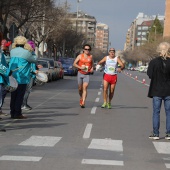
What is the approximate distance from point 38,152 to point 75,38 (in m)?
89.6

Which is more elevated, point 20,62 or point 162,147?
point 20,62

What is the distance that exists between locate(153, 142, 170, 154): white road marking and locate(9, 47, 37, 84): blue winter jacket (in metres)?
4.07

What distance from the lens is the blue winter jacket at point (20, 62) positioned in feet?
37.1

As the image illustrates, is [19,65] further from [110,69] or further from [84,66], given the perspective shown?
[110,69]

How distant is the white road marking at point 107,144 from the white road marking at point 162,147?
2.10ft

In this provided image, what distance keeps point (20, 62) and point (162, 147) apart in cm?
450

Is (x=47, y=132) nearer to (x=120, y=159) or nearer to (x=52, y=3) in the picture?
(x=120, y=159)

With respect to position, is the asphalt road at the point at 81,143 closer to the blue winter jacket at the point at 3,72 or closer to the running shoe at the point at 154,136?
the running shoe at the point at 154,136

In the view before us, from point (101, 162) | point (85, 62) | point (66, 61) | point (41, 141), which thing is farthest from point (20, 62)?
point (66, 61)

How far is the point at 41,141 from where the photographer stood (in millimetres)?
8422

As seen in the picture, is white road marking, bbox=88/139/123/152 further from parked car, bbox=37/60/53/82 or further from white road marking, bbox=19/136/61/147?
parked car, bbox=37/60/53/82

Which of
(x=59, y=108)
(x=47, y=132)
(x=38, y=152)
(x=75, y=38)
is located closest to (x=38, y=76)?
(x=59, y=108)

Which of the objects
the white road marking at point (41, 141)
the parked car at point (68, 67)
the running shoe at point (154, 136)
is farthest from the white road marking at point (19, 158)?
the parked car at point (68, 67)

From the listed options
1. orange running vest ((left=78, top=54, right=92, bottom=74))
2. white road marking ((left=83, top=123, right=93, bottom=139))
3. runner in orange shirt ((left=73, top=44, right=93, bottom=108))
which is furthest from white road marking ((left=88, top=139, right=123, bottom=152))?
orange running vest ((left=78, top=54, right=92, bottom=74))
